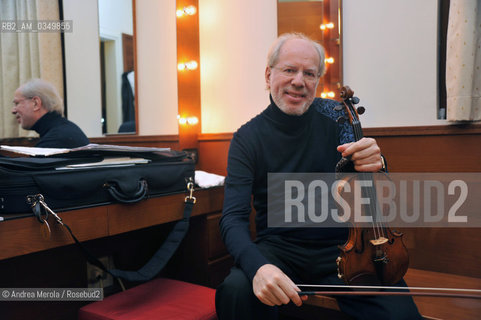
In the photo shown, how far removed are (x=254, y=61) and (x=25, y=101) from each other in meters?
1.14

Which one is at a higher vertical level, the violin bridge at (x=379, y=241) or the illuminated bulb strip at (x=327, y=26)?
the illuminated bulb strip at (x=327, y=26)

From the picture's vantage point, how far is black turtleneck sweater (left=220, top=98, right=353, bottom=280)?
3.92 ft

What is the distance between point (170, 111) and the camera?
7.49 ft

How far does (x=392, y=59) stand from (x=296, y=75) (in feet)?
1.91

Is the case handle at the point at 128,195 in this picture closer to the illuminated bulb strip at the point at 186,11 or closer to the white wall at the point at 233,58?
the white wall at the point at 233,58

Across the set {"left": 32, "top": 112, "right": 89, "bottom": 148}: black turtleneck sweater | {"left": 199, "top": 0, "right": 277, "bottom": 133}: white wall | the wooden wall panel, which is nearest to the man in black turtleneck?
the wooden wall panel

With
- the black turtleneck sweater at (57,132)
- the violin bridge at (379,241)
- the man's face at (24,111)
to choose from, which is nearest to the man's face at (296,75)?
the violin bridge at (379,241)

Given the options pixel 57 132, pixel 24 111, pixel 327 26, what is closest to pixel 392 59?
pixel 327 26

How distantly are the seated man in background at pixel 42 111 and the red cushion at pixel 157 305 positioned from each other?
2.61 ft

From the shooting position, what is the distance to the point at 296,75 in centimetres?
122

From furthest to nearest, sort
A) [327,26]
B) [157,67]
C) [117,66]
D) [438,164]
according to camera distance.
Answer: [157,67]
[117,66]
[327,26]
[438,164]

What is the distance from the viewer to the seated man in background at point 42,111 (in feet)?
5.76

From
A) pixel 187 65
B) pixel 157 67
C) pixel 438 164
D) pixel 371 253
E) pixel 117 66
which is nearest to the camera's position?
pixel 371 253

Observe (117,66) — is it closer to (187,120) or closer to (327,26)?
(187,120)
